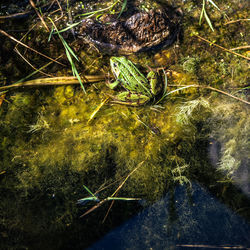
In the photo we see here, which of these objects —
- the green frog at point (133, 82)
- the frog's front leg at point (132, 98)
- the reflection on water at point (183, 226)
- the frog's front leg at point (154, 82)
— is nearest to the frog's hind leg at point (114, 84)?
the green frog at point (133, 82)

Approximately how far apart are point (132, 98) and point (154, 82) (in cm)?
31

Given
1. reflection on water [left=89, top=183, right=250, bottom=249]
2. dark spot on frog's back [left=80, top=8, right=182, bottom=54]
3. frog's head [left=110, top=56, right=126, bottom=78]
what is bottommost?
reflection on water [left=89, top=183, right=250, bottom=249]

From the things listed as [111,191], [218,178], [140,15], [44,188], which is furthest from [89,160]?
[140,15]

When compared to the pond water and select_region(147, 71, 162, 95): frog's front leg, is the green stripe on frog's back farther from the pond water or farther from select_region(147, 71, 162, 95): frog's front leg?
the pond water

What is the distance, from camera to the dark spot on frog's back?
2.30 meters

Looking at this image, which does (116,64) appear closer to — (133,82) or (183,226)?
(133,82)

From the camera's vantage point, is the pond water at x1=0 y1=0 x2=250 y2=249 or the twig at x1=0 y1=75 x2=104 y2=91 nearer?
the pond water at x1=0 y1=0 x2=250 y2=249

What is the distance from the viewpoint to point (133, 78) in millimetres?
2270

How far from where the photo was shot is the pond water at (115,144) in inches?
88.0

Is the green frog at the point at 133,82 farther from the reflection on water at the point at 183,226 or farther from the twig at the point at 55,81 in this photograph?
the reflection on water at the point at 183,226

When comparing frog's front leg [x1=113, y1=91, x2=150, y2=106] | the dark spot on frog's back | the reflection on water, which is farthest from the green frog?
the reflection on water

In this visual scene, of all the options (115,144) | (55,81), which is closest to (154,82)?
(115,144)

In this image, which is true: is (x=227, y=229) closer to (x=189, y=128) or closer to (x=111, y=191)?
(x=189, y=128)

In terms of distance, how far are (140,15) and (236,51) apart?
1283mm
